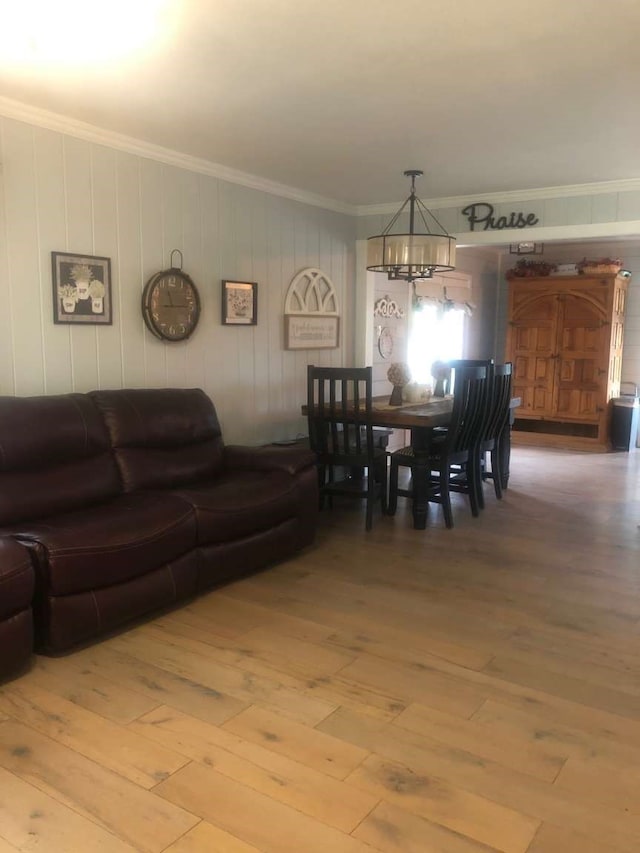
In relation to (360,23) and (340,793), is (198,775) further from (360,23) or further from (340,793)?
(360,23)

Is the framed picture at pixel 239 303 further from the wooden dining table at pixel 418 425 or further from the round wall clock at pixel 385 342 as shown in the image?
the round wall clock at pixel 385 342

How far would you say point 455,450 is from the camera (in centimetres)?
464

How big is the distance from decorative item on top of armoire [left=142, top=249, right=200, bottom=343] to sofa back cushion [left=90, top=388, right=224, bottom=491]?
39cm

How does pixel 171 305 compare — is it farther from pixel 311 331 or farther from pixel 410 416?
pixel 410 416

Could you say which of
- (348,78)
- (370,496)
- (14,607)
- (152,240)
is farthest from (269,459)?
(348,78)

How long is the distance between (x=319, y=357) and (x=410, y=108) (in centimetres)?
252

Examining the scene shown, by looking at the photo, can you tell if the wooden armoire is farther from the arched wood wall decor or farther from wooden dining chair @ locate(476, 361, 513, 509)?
the arched wood wall decor

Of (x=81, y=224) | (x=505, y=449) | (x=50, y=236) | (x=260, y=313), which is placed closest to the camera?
(x=50, y=236)

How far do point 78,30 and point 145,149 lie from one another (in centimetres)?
152

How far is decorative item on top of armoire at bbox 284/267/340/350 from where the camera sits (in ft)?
17.1

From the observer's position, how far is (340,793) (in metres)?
→ 1.98

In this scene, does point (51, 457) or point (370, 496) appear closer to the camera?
point (51, 457)

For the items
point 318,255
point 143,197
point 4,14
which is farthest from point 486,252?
point 4,14

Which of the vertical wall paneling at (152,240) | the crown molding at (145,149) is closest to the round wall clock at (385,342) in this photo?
the crown molding at (145,149)
